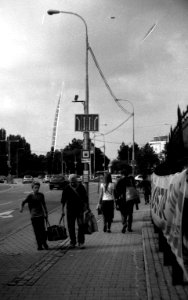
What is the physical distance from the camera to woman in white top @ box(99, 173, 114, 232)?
42.5 ft

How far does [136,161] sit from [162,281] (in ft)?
129

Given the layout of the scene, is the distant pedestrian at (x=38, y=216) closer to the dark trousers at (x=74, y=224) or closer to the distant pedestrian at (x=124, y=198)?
the dark trousers at (x=74, y=224)

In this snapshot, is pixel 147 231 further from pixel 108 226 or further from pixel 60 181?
pixel 60 181

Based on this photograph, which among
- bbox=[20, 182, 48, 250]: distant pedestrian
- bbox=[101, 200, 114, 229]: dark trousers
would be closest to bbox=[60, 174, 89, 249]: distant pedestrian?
bbox=[20, 182, 48, 250]: distant pedestrian

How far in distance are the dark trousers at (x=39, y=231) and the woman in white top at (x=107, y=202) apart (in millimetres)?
2978

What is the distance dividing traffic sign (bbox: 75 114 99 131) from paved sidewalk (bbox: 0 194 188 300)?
7971mm

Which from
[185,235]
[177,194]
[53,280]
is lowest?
[53,280]

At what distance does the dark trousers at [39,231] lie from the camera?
1016 centimetres

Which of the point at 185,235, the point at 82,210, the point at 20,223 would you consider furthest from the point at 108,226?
the point at 185,235

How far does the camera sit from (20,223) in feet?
53.8

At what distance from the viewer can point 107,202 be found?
13203 mm

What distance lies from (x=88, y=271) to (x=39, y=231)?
2.57 metres

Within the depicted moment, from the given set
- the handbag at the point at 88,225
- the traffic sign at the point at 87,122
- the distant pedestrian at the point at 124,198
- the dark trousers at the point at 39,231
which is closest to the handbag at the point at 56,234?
the dark trousers at the point at 39,231

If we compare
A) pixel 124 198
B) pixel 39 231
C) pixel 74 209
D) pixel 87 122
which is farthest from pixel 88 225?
pixel 87 122
